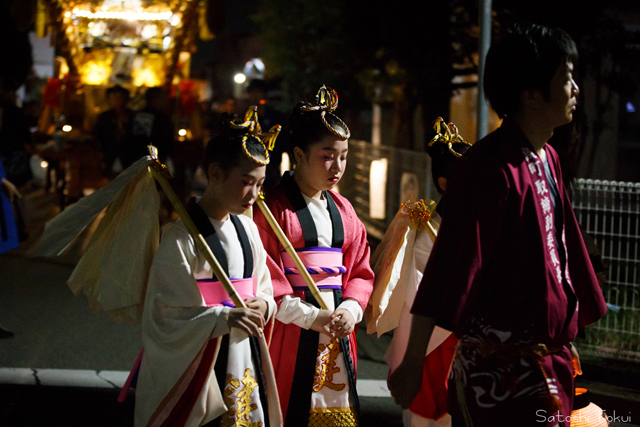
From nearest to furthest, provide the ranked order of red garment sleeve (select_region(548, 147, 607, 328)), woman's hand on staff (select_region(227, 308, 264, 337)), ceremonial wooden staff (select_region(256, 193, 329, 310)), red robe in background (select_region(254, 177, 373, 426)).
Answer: red garment sleeve (select_region(548, 147, 607, 328))
woman's hand on staff (select_region(227, 308, 264, 337))
ceremonial wooden staff (select_region(256, 193, 329, 310))
red robe in background (select_region(254, 177, 373, 426))

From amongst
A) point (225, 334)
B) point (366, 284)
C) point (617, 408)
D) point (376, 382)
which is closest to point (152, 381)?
point (225, 334)

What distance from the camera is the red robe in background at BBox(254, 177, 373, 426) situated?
305cm

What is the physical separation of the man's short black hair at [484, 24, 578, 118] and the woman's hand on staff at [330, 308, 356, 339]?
50.8 inches

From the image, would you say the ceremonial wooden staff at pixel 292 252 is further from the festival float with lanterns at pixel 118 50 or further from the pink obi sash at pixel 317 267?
the festival float with lanterns at pixel 118 50

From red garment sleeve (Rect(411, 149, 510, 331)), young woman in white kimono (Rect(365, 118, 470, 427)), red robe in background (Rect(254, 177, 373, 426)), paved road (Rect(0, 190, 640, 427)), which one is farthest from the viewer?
paved road (Rect(0, 190, 640, 427))

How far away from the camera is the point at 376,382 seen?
4844mm

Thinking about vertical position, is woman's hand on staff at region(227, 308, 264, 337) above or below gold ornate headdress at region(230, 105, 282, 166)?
below

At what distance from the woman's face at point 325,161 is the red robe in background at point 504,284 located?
3.82ft

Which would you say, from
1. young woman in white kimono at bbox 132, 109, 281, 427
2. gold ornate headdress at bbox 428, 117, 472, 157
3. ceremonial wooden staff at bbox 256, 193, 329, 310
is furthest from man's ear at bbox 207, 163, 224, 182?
gold ornate headdress at bbox 428, 117, 472, 157

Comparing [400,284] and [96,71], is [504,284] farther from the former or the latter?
[96,71]

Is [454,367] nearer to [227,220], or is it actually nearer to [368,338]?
[227,220]

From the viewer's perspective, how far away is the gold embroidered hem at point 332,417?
3031 millimetres

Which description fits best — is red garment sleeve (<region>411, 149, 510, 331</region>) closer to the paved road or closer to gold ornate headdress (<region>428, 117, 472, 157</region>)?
gold ornate headdress (<region>428, 117, 472, 157</region>)

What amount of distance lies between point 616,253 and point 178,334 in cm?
426
